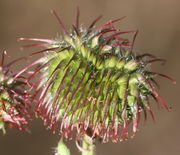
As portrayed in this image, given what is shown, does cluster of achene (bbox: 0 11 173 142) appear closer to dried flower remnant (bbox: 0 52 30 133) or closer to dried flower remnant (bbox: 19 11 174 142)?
dried flower remnant (bbox: 19 11 174 142)

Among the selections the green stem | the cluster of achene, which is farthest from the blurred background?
the cluster of achene

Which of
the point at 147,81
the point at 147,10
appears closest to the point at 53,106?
the point at 147,81

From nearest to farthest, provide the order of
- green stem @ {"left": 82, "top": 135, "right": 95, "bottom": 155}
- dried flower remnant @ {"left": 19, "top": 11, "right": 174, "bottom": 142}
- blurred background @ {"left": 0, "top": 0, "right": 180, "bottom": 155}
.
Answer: dried flower remnant @ {"left": 19, "top": 11, "right": 174, "bottom": 142}, green stem @ {"left": 82, "top": 135, "right": 95, "bottom": 155}, blurred background @ {"left": 0, "top": 0, "right": 180, "bottom": 155}

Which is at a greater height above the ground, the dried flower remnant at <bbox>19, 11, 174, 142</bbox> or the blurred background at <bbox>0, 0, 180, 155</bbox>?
the blurred background at <bbox>0, 0, 180, 155</bbox>

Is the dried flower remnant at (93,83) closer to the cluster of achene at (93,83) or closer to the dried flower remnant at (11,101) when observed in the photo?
the cluster of achene at (93,83)

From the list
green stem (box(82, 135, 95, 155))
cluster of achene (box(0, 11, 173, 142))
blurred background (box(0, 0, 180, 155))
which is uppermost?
blurred background (box(0, 0, 180, 155))

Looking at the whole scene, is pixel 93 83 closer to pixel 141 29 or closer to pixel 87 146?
pixel 87 146

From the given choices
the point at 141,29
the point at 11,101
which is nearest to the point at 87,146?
the point at 11,101
